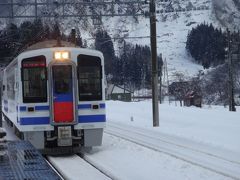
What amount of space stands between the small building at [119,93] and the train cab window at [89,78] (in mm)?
82459

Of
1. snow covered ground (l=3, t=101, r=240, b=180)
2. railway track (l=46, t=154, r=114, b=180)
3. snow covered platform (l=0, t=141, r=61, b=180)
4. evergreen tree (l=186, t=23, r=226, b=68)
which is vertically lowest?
railway track (l=46, t=154, r=114, b=180)

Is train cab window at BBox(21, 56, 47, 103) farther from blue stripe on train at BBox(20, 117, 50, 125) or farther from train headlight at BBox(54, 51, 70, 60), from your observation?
blue stripe on train at BBox(20, 117, 50, 125)

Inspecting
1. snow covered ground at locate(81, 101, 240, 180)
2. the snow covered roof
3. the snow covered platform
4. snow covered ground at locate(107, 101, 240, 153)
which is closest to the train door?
snow covered ground at locate(81, 101, 240, 180)

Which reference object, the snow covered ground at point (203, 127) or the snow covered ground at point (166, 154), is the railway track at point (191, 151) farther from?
the snow covered ground at point (203, 127)

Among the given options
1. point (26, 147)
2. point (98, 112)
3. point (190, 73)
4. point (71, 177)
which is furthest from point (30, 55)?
point (190, 73)

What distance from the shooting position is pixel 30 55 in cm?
1559

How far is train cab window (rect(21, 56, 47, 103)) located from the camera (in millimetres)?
15477

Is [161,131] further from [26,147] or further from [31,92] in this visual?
[26,147]

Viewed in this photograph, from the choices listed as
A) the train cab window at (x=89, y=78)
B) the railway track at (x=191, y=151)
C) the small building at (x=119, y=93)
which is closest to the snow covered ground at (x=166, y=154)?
the railway track at (x=191, y=151)

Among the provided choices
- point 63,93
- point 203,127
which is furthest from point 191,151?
point 203,127

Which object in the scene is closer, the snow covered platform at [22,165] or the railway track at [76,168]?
the snow covered platform at [22,165]

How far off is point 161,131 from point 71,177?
10.3 m

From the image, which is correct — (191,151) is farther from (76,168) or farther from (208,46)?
(208,46)

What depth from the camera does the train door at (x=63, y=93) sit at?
1541cm
